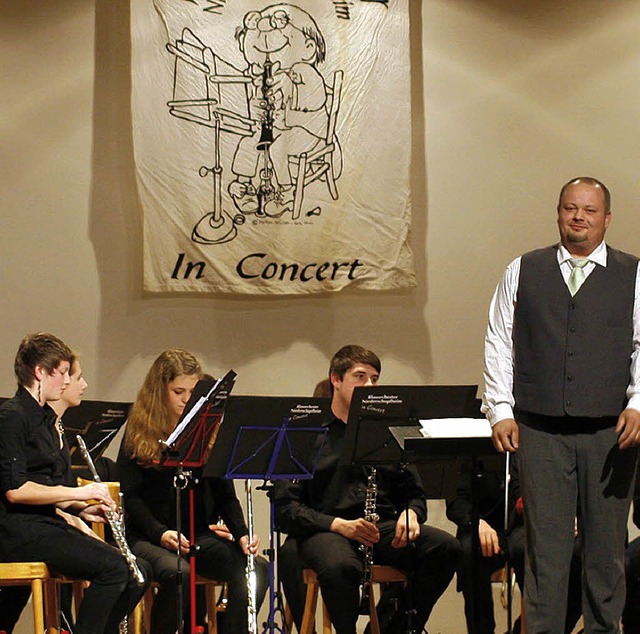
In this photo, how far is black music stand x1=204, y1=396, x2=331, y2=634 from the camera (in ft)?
12.9

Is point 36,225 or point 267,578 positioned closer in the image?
point 267,578

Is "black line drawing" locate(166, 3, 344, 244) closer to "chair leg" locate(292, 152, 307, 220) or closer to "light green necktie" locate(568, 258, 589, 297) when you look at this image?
"chair leg" locate(292, 152, 307, 220)

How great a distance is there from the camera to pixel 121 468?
4.55m

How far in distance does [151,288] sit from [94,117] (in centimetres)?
94

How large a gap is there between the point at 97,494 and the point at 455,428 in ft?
4.32

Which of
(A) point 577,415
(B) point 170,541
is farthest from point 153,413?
(A) point 577,415

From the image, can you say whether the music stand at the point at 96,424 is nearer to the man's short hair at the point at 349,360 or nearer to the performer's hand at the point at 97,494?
the performer's hand at the point at 97,494

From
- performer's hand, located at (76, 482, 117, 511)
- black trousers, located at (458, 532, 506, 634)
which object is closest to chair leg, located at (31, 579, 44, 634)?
performer's hand, located at (76, 482, 117, 511)

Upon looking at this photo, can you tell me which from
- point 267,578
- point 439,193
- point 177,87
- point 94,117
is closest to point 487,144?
point 439,193

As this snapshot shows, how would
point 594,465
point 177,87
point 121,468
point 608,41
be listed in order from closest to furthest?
1. point 594,465
2. point 121,468
3. point 177,87
4. point 608,41

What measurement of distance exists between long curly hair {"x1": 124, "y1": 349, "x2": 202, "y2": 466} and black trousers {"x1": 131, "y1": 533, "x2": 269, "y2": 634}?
0.39 metres

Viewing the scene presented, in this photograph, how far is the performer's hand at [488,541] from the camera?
14.5ft

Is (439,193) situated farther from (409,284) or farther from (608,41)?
(608,41)

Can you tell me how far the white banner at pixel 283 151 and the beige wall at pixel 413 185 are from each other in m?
0.18
